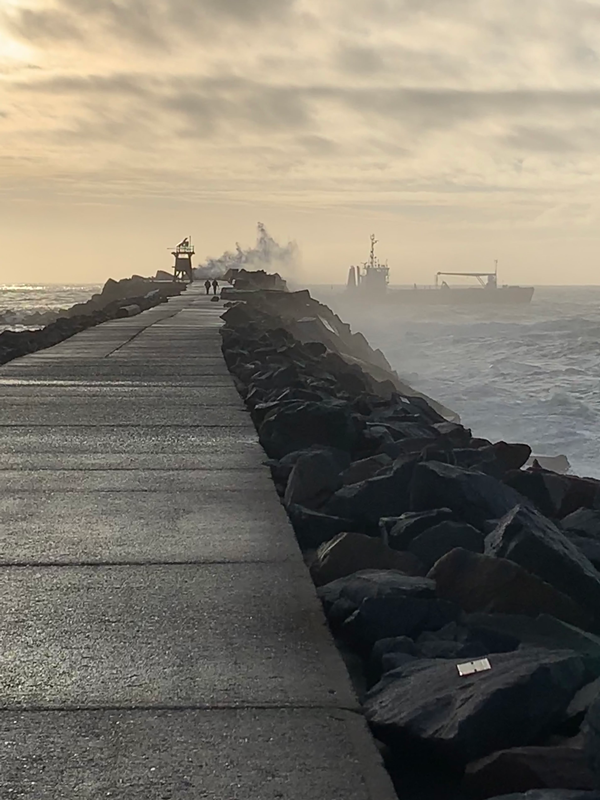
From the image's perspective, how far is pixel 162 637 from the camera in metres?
2.81

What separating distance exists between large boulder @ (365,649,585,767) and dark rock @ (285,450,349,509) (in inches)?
73.7

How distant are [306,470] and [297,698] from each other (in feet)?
6.58

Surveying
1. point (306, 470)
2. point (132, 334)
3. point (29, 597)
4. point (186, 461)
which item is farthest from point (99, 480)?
point (132, 334)

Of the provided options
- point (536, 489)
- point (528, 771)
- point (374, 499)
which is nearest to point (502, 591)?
point (528, 771)

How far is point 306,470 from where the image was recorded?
441cm

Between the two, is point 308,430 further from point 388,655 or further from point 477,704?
point 477,704

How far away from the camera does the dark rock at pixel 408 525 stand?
3645 millimetres

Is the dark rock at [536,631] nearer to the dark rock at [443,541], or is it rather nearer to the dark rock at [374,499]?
the dark rock at [443,541]

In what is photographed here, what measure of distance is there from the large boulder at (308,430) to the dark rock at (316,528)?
1365mm

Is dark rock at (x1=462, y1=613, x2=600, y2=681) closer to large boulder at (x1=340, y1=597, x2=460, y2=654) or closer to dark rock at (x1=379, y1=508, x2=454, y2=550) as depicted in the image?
large boulder at (x1=340, y1=597, x2=460, y2=654)

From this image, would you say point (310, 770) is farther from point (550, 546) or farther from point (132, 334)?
point (132, 334)

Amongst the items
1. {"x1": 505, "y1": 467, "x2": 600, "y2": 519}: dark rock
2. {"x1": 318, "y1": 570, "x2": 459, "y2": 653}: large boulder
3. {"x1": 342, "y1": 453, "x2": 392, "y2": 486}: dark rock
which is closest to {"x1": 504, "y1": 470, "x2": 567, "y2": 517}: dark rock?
{"x1": 505, "y1": 467, "x2": 600, "y2": 519}: dark rock

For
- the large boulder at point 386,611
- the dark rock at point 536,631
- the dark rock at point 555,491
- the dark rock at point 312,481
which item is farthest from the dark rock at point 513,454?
the dark rock at point 536,631

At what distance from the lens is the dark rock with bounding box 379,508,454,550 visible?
364 centimetres
